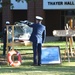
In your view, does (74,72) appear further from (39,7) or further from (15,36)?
(39,7)

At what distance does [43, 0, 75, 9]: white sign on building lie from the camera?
44.4 meters

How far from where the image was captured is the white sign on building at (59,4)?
4438 cm

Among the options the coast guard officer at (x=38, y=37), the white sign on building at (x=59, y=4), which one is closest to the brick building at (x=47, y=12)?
the white sign on building at (x=59, y=4)

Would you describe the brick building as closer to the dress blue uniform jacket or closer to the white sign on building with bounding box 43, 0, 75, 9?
the white sign on building with bounding box 43, 0, 75, 9

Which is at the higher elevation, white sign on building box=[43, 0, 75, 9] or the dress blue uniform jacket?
white sign on building box=[43, 0, 75, 9]

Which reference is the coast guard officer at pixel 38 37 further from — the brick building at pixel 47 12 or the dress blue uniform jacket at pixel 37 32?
the brick building at pixel 47 12

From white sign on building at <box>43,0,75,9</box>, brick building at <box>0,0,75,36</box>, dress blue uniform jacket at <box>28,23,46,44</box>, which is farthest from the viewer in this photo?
brick building at <box>0,0,75,36</box>

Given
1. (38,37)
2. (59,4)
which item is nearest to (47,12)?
(59,4)

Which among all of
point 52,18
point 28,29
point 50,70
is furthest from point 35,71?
point 52,18

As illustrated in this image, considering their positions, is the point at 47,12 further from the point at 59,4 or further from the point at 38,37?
the point at 38,37

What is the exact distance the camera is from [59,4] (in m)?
44.3

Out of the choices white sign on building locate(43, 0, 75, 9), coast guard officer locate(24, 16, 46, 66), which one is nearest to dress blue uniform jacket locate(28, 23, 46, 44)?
coast guard officer locate(24, 16, 46, 66)

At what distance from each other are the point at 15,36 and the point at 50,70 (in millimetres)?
3555

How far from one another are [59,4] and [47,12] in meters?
4.25
